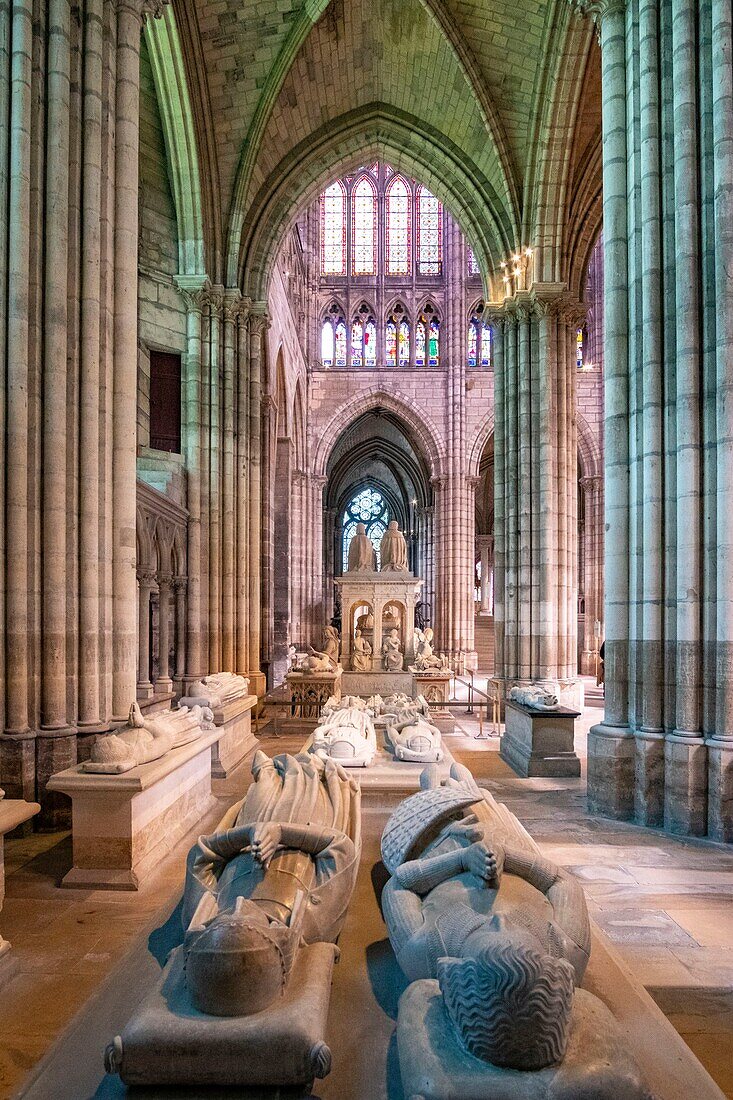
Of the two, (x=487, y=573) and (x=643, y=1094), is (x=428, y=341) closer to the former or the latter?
(x=487, y=573)

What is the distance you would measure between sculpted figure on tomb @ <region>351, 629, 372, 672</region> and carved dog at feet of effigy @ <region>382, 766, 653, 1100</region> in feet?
45.1

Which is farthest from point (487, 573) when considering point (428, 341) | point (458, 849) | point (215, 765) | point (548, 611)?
point (458, 849)

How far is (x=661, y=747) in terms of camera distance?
20.7 feet

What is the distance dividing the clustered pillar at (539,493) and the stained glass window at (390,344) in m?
14.4

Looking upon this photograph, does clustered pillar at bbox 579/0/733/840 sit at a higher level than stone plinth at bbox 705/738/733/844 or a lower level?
higher

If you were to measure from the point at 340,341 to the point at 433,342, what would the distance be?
375cm

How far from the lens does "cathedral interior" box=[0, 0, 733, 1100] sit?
2.46 m

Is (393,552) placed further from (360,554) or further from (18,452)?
(18,452)

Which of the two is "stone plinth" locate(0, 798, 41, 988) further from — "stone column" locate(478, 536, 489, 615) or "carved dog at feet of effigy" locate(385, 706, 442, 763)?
"stone column" locate(478, 536, 489, 615)

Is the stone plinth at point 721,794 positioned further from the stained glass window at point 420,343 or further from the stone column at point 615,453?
the stained glass window at point 420,343

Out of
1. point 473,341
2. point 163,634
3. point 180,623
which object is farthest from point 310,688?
point 473,341

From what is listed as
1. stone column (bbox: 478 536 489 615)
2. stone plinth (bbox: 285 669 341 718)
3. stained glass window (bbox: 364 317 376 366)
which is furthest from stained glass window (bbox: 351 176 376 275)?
stone plinth (bbox: 285 669 341 718)

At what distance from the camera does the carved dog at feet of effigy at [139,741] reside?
16.4 feet

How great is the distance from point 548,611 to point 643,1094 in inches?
446
